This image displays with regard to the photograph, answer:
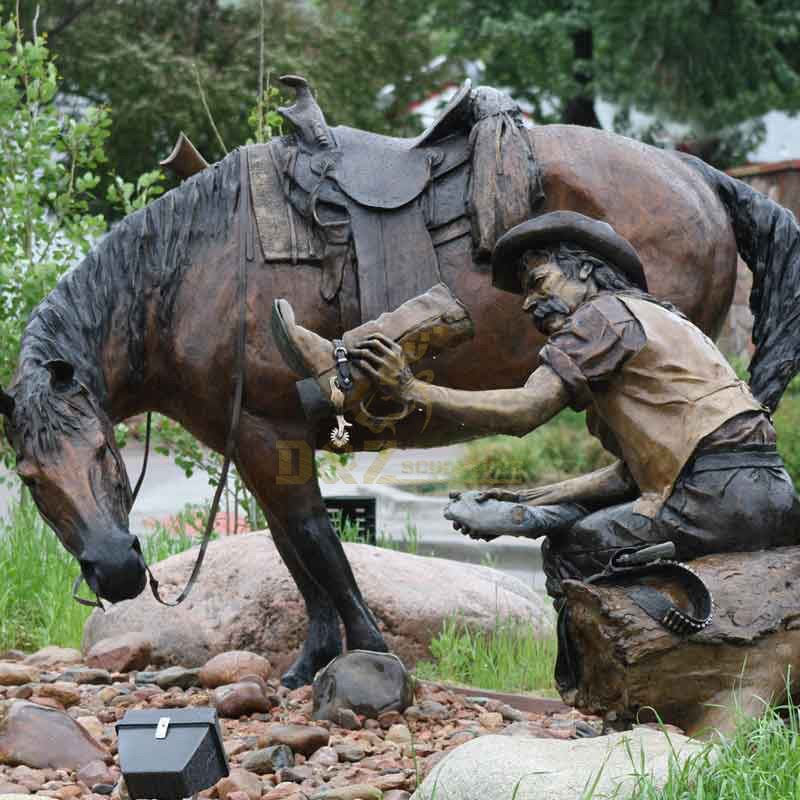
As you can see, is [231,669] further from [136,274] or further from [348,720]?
[136,274]

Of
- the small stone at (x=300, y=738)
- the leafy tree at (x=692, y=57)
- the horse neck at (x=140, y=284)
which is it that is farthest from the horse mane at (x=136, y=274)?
the leafy tree at (x=692, y=57)

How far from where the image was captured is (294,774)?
4070mm

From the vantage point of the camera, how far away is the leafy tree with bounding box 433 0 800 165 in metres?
15.8

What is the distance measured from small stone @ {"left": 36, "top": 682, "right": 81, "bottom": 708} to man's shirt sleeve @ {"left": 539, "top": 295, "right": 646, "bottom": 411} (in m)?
2.47

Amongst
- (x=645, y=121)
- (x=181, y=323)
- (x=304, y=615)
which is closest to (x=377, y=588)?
(x=304, y=615)

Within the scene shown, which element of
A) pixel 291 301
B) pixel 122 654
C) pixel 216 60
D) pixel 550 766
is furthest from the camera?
pixel 216 60

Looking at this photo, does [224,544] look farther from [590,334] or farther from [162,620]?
[590,334]

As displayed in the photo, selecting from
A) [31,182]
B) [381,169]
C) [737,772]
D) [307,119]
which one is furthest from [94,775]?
[31,182]

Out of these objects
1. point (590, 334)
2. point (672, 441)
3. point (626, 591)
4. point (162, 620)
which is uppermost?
point (590, 334)

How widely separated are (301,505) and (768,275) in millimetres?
1833

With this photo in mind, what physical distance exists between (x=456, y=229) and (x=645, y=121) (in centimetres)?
1246

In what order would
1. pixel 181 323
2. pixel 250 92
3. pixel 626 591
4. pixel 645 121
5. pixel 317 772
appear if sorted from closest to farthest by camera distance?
pixel 626 591
pixel 317 772
pixel 181 323
pixel 645 121
pixel 250 92

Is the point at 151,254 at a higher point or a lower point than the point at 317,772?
higher

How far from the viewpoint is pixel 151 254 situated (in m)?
4.87
